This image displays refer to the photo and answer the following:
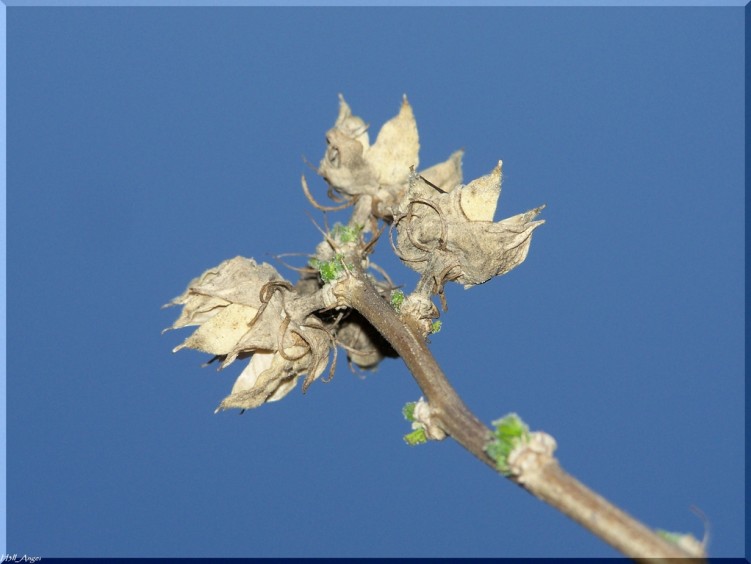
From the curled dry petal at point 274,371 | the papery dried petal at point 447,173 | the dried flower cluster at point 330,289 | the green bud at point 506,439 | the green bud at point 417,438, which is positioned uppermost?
the papery dried petal at point 447,173

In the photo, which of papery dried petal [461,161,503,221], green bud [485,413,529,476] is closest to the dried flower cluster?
papery dried petal [461,161,503,221]

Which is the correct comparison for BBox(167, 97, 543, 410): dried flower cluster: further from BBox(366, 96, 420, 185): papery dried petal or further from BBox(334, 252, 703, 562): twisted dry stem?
BBox(366, 96, 420, 185): papery dried petal

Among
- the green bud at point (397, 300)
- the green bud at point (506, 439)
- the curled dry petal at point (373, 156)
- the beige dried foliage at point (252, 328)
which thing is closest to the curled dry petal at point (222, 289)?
the beige dried foliage at point (252, 328)

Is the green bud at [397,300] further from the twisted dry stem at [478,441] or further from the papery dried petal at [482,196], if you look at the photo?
the papery dried petal at [482,196]

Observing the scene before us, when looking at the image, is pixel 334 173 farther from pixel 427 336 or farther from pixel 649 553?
pixel 649 553

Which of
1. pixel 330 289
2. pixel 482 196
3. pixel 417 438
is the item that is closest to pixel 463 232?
pixel 482 196

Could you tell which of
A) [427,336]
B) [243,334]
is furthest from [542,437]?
[243,334]
